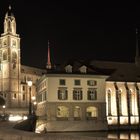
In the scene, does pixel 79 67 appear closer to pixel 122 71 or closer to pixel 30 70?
pixel 122 71

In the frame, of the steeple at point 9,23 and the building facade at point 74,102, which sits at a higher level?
the steeple at point 9,23

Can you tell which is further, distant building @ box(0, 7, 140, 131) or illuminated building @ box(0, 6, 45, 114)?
illuminated building @ box(0, 6, 45, 114)

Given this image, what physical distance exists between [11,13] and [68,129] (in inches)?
3073

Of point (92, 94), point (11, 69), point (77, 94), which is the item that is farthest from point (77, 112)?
point (11, 69)

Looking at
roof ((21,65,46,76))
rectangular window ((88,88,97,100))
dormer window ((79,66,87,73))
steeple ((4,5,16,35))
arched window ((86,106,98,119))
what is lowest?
arched window ((86,106,98,119))

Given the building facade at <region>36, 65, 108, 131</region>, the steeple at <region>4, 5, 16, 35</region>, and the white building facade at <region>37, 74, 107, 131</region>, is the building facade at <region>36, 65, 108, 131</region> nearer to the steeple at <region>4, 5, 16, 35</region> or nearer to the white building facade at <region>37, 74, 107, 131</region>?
the white building facade at <region>37, 74, 107, 131</region>

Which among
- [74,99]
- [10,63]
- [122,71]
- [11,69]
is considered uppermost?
[10,63]

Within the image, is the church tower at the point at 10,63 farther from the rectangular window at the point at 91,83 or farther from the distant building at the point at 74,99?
the rectangular window at the point at 91,83

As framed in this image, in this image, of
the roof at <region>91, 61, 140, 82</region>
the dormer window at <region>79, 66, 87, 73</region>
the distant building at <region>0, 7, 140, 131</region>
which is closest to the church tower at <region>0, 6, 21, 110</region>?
the distant building at <region>0, 7, 140, 131</region>

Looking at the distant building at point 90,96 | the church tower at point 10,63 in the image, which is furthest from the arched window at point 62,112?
the church tower at point 10,63

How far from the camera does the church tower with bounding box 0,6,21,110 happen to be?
429 feet

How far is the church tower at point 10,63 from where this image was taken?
131m

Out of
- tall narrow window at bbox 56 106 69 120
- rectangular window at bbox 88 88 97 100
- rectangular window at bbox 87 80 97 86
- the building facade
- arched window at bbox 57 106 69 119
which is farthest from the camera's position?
rectangular window at bbox 87 80 97 86

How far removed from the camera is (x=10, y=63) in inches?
5256
